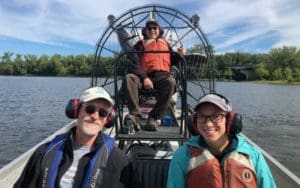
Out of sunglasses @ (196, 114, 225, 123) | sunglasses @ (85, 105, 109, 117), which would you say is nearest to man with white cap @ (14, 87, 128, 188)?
sunglasses @ (85, 105, 109, 117)

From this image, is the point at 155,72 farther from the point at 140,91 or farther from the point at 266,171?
the point at 266,171

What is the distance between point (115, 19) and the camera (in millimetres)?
8070

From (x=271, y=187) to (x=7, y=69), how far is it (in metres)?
134

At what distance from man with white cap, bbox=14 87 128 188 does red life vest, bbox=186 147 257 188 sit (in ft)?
1.77

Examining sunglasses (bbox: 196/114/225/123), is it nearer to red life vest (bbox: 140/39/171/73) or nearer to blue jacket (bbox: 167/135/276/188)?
blue jacket (bbox: 167/135/276/188)

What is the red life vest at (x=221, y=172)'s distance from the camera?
9.54 ft

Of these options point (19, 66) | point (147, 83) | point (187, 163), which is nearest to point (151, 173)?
point (187, 163)

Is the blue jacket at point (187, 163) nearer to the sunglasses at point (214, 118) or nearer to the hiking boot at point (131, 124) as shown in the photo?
the sunglasses at point (214, 118)

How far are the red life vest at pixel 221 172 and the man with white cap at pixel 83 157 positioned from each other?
1.77ft

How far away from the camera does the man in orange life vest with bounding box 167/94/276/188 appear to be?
2932 mm

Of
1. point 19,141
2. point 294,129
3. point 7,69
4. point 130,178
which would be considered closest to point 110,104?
point 130,178

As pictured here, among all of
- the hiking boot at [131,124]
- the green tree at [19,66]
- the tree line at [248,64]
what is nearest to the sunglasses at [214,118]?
the hiking boot at [131,124]

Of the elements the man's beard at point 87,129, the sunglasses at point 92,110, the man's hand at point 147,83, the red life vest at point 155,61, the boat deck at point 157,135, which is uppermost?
the red life vest at point 155,61

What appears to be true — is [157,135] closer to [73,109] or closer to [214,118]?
[73,109]
